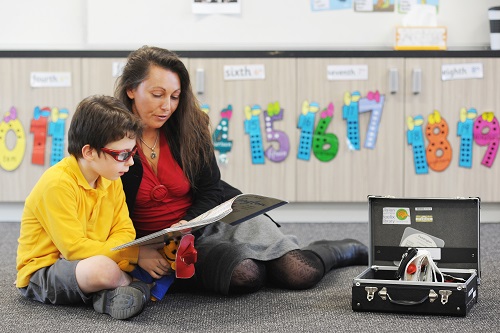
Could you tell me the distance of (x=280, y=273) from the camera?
2.41m

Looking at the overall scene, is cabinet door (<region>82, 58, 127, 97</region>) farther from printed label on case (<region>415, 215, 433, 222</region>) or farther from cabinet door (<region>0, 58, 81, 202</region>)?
printed label on case (<region>415, 215, 433, 222</region>)

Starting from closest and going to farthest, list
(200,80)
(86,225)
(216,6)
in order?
(86,225)
(200,80)
(216,6)

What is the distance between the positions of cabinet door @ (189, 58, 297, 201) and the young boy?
1.84 m

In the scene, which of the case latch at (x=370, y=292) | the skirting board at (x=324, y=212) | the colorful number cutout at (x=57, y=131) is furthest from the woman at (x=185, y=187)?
the colorful number cutout at (x=57, y=131)

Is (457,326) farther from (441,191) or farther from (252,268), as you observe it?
(441,191)

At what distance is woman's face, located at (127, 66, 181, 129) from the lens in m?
2.30

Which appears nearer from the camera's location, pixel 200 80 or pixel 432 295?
pixel 432 295

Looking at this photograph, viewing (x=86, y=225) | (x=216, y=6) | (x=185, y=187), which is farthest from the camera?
(x=216, y=6)

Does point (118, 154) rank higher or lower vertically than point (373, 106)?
lower

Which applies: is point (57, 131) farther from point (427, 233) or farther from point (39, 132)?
point (427, 233)

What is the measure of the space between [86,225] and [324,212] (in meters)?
2.17

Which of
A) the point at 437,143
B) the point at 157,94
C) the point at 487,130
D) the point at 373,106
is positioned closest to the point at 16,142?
the point at 373,106

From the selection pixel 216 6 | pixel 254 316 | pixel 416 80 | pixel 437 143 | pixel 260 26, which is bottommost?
pixel 254 316

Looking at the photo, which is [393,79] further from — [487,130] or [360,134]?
[487,130]
